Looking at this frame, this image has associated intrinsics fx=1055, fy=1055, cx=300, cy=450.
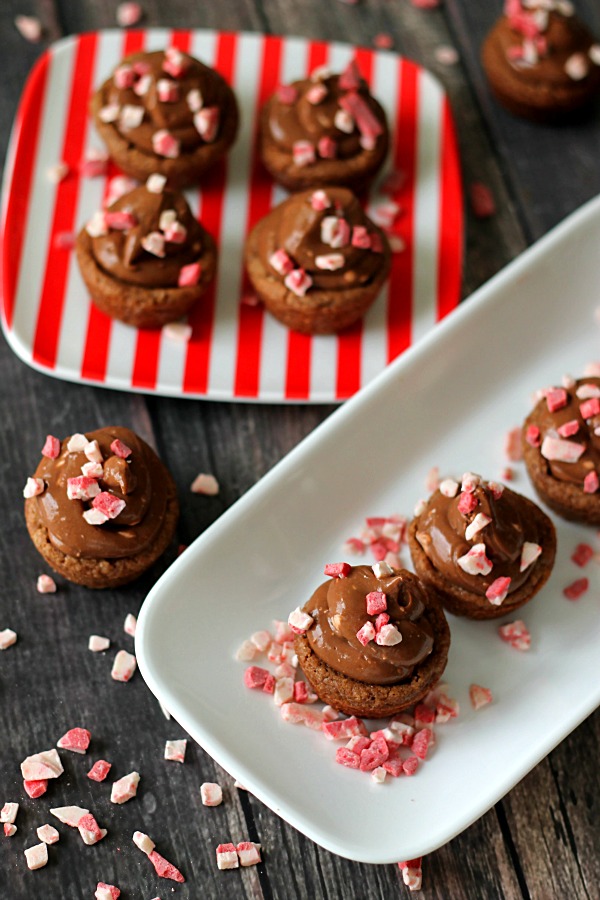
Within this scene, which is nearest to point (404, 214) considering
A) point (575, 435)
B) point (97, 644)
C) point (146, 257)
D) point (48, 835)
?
point (146, 257)

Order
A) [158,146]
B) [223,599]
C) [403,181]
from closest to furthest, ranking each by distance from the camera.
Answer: [223,599], [158,146], [403,181]

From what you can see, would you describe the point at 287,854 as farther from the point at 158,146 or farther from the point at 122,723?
the point at 158,146

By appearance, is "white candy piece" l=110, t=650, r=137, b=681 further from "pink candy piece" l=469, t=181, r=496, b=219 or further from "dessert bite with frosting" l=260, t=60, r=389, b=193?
"pink candy piece" l=469, t=181, r=496, b=219

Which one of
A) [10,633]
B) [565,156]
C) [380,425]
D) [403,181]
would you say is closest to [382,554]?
[380,425]

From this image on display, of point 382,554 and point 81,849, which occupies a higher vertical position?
point 382,554

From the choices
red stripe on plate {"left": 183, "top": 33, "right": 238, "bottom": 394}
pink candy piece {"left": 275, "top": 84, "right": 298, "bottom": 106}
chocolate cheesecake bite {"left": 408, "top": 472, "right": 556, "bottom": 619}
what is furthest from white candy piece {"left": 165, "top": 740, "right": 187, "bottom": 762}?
pink candy piece {"left": 275, "top": 84, "right": 298, "bottom": 106}

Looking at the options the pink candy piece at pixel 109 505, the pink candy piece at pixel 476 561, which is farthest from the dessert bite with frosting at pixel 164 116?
the pink candy piece at pixel 476 561
